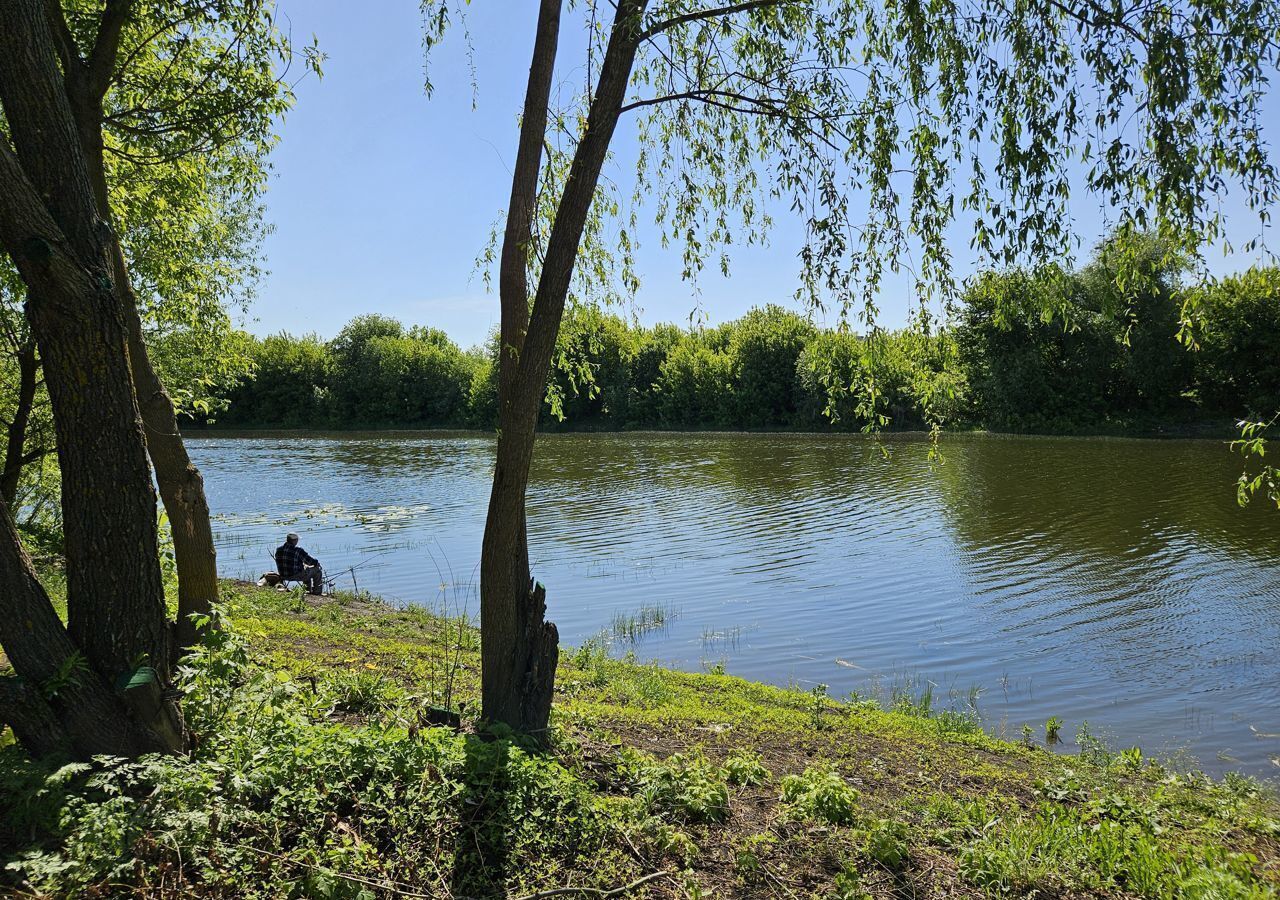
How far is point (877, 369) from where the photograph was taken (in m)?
6.46

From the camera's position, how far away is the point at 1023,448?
44.6 meters

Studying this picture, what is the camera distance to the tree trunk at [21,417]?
10672 mm

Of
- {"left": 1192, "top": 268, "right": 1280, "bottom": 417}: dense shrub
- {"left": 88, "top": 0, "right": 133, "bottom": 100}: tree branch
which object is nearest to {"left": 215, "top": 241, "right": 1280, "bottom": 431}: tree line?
{"left": 1192, "top": 268, "right": 1280, "bottom": 417}: dense shrub

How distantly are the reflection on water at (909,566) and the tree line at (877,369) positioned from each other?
133 cm

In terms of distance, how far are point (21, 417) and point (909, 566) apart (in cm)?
1653

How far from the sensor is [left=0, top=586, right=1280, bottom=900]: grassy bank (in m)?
3.70

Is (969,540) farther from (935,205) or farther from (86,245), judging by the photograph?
(86,245)

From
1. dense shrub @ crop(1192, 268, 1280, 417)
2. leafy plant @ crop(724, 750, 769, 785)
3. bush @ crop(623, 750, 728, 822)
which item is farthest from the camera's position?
dense shrub @ crop(1192, 268, 1280, 417)

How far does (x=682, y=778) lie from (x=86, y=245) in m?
4.59

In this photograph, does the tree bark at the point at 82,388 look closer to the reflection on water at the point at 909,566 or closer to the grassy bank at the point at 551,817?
the grassy bank at the point at 551,817

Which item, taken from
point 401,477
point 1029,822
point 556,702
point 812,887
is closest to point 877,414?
point 1029,822

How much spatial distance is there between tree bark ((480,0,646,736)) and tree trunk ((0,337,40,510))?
7917mm

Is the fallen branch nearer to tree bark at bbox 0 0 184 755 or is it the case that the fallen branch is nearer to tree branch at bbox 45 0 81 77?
tree bark at bbox 0 0 184 755

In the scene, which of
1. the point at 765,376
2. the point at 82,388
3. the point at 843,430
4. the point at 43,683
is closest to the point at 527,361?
the point at 82,388
